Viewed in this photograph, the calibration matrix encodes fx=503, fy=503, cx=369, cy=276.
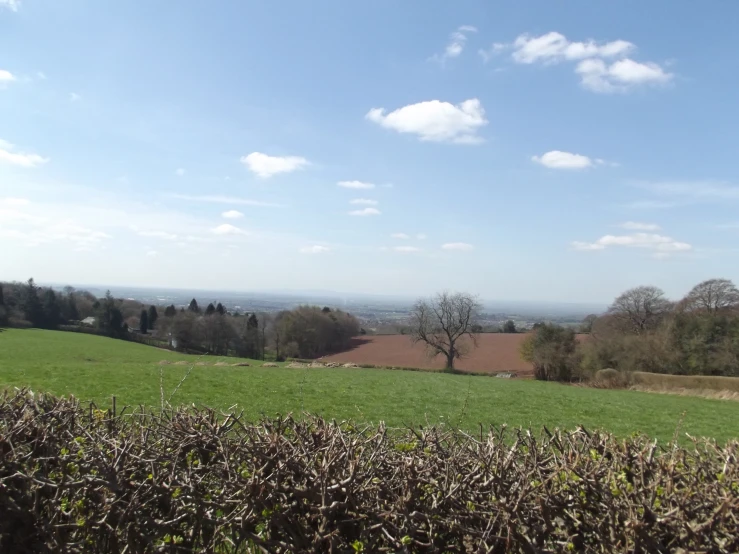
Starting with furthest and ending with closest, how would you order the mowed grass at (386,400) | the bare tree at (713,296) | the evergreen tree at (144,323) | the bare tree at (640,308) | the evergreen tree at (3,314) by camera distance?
the evergreen tree at (144,323)
the evergreen tree at (3,314)
the bare tree at (640,308)
the bare tree at (713,296)
the mowed grass at (386,400)

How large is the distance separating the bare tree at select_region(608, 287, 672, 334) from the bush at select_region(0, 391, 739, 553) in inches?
1919

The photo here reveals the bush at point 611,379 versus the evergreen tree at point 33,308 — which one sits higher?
the evergreen tree at point 33,308

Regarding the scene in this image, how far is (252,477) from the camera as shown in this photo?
101 inches

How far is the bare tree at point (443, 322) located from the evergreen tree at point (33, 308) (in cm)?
5297

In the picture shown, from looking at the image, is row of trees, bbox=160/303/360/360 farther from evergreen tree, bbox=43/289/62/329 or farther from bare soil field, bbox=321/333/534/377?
evergreen tree, bbox=43/289/62/329

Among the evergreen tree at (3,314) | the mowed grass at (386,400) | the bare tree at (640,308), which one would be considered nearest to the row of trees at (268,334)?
the evergreen tree at (3,314)

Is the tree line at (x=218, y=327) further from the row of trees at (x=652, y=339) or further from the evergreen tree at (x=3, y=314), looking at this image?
the row of trees at (x=652, y=339)

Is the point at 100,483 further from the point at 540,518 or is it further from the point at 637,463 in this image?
the point at 637,463

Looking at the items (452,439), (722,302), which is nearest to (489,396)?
(452,439)

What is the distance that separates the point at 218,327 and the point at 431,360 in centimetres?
3005

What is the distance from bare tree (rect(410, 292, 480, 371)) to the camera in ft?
171

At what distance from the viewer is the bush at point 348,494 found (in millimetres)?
2355

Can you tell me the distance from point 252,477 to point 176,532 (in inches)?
24.0

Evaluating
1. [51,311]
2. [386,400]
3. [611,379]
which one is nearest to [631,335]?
[611,379]
